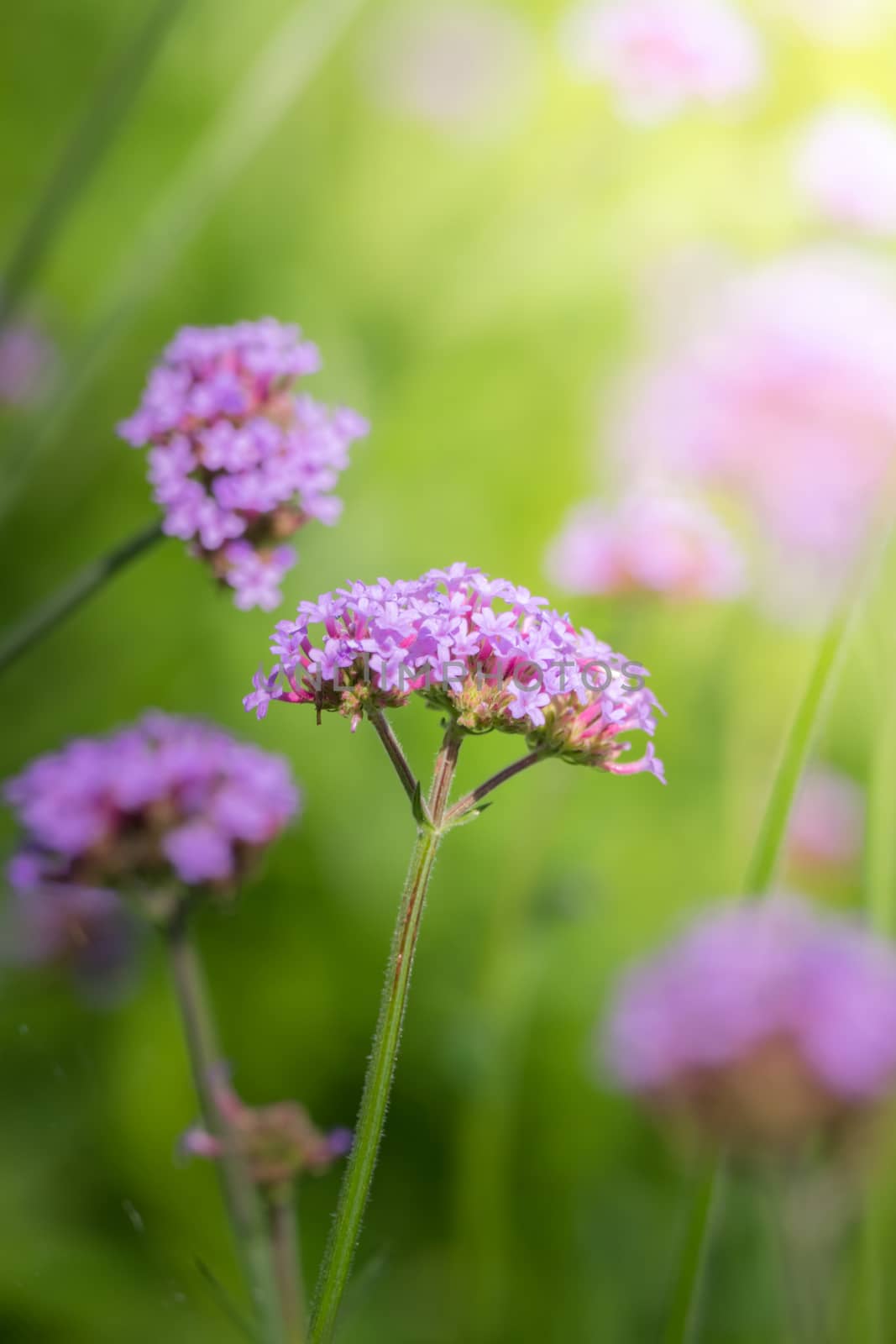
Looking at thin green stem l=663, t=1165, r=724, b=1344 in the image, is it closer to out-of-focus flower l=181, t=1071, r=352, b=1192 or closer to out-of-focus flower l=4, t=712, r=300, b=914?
out-of-focus flower l=181, t=1071, r=352, b=1192

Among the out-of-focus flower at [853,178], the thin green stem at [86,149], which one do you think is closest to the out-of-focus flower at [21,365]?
the thin green stem at [86,149]

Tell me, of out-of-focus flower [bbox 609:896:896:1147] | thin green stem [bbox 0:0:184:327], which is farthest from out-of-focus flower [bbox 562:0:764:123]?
out-of-focus flower [bbox 609:896:896:1147]

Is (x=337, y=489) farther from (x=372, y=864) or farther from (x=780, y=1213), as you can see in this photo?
(x=780, y=1213)

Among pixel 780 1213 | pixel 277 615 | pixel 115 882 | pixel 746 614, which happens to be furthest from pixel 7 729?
pixel 780 1213

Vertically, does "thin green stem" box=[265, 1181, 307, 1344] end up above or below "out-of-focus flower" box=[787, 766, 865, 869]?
below

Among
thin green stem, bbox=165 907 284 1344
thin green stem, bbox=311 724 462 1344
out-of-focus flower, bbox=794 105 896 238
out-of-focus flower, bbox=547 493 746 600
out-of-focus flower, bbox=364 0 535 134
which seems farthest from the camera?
out-of-focus flower, bbox=364 0 535 134

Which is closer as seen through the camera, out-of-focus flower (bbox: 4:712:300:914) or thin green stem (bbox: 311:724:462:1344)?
thin green stem (bbox: 311:724:462:1344)
